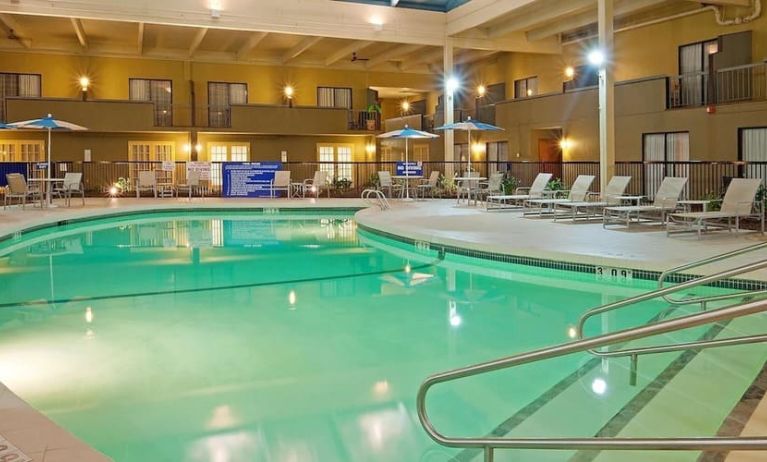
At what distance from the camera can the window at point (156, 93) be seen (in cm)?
2598

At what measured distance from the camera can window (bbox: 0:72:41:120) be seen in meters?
25.0

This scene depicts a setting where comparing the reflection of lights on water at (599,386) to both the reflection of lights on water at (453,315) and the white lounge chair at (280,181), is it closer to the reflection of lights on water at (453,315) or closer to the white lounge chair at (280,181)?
the reflection of lights on water at (453,315)

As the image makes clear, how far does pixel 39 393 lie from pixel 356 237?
9.00 meters

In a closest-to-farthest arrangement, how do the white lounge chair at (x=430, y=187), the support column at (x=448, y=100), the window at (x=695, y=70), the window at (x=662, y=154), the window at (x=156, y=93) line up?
the window at (x=662, y=154), the window at (x=695, y=70), the white lounge chair at (x=430, y=187), the support column at (x=448, y=100), the window at (x=156, y=93)

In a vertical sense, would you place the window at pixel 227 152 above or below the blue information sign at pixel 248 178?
above

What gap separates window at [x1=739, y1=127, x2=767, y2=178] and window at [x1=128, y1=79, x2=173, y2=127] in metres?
18.8

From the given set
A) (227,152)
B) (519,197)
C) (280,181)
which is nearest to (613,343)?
(519,197)

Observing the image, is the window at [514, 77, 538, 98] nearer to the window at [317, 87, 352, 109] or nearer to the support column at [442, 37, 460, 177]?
the support column at [442, 37, 460, 177]

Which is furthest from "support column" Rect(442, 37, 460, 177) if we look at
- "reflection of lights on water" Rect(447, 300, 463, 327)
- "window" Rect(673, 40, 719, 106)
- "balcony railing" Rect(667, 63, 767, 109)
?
"reflection of lights on water" Rect(447, 300, 463, 327)

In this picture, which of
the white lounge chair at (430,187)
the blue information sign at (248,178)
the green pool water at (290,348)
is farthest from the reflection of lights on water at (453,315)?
the blue information sign at (248,178)

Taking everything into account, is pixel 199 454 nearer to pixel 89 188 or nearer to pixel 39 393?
pixel 39 393

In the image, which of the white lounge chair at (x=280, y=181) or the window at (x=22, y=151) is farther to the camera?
the window at (x=22, y=151)

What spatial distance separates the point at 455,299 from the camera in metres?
7.88

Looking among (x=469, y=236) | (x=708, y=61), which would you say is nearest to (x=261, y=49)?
(x=708, y=61)
